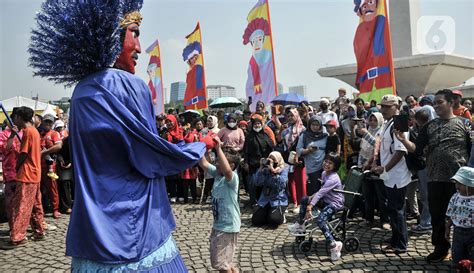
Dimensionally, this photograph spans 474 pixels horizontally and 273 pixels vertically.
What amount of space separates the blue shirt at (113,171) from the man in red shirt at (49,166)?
562cm

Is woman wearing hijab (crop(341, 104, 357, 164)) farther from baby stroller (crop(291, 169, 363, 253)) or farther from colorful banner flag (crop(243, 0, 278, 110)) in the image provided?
colorful banner flag (crop(243, 0, 278, 110))

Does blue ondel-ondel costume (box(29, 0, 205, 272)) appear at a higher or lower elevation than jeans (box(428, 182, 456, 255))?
higher

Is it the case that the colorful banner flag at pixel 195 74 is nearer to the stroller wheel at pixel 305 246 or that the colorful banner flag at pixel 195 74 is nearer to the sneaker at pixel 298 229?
the sneaker at pixel 298 229

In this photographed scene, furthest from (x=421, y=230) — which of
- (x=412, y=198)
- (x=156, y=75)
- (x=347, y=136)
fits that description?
(x=156, y=75)

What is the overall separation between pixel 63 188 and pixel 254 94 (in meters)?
6.37

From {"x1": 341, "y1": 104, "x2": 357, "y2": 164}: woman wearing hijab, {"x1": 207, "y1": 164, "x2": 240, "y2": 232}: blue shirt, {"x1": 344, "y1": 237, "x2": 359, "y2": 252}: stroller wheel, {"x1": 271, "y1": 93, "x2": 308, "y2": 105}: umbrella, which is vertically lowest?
{"x1": 344, "y1": 237, "x2": 359, "y2": 252}: stroller wheel

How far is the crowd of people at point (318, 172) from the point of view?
3.77 metres

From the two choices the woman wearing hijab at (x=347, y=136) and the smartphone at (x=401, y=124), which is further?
the woman wearing hijab at (x=347, y=136)

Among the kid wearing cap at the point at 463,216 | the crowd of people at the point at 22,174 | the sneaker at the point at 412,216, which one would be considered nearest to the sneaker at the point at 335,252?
the kid wearing cap at the point at 463,216

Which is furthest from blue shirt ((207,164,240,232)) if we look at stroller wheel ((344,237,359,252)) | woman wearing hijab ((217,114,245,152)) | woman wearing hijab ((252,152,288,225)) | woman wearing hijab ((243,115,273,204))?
woman wearing hijab ((217,114,245,152))

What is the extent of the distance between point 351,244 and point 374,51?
5056 millimetres

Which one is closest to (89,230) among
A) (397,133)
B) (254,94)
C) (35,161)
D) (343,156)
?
(397,133)

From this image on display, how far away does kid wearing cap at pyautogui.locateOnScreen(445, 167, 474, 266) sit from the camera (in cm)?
365

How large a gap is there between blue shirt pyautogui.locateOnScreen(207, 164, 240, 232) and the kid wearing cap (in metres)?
2.06
